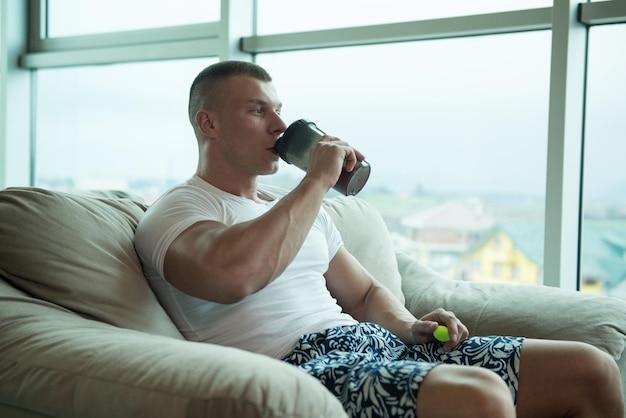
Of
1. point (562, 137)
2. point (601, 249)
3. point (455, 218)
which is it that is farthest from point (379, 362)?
point (455, 218)

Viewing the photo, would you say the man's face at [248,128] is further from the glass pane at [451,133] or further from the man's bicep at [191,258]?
the glass pane at [451,133]

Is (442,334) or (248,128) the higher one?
(248,128)

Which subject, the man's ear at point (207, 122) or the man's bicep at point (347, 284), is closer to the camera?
the man's ear at point (207, 122)

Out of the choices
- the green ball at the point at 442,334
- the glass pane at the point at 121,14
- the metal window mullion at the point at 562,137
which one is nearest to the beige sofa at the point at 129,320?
the green ball at the point at 442,334

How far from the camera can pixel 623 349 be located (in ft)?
5.89

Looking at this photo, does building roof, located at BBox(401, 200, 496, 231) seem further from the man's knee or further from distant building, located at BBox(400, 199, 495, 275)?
the man's knee

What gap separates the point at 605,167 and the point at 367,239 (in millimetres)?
934

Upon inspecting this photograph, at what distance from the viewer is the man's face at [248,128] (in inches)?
71.7

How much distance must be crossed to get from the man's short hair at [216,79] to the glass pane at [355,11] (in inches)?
45.1

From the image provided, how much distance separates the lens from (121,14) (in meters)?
3.57

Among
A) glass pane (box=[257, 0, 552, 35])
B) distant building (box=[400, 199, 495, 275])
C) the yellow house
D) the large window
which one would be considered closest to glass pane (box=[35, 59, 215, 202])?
the large window

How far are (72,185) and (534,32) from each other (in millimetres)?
2325

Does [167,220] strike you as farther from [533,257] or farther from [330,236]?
[533,257]

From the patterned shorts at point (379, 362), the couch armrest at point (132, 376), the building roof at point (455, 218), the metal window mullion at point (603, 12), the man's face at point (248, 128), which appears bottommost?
the patterned shorts at point (379, 362)
